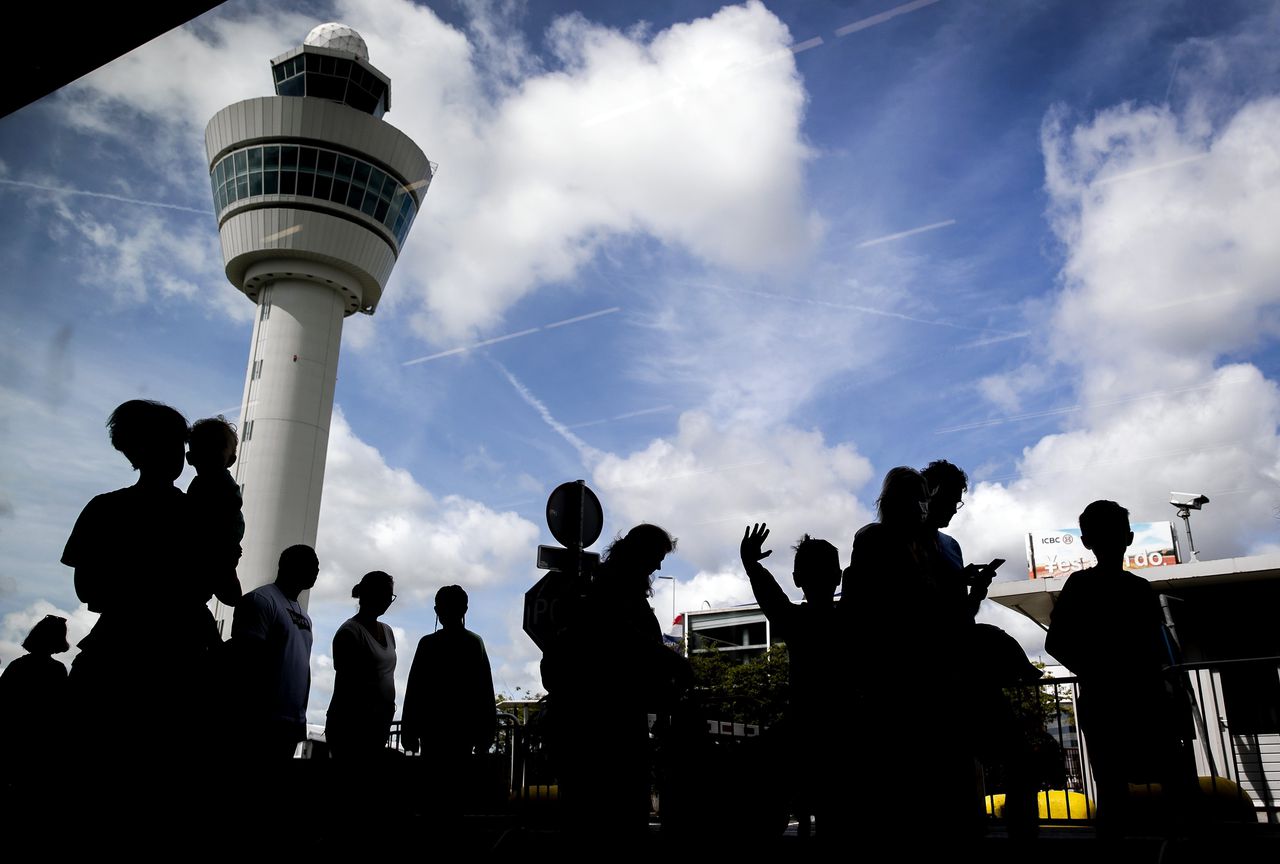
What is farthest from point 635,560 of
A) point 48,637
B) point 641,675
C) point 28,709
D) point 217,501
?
point 48,637

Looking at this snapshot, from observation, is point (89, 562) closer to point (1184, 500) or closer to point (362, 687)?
point (362, 687)

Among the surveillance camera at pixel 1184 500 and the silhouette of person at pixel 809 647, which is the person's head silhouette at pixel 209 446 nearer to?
the silhouette of person at pixel 809 647

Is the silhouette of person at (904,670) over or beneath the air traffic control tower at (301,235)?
beneath

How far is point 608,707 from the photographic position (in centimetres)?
351

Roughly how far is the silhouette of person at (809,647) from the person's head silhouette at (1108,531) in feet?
3.58

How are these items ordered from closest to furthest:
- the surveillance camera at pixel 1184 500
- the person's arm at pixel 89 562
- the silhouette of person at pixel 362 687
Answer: the person's arm at pixel 89 562, the silhouette of person at pixel 362 687, the surveillance camera at pixel 1184 500

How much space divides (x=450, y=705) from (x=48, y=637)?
3.05m

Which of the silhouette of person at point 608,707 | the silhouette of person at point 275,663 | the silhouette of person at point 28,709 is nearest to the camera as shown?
the silhouette of person at point 28,709

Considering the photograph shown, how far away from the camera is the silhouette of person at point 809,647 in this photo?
2924 millimetres

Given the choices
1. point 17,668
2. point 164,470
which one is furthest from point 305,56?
point 164,470

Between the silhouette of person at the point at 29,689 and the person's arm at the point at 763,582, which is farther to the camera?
the silhouette of person at the point at 29,689

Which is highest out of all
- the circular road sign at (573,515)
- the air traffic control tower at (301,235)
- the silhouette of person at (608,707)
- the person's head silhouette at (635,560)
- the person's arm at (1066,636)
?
the air traffic control tower at (301,235)

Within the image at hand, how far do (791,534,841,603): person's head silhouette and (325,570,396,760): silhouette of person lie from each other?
2.86 m

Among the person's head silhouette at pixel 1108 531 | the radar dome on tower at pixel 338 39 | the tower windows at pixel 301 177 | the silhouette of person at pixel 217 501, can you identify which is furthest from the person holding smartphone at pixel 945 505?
the radar dome on tower at pixel 338 39
